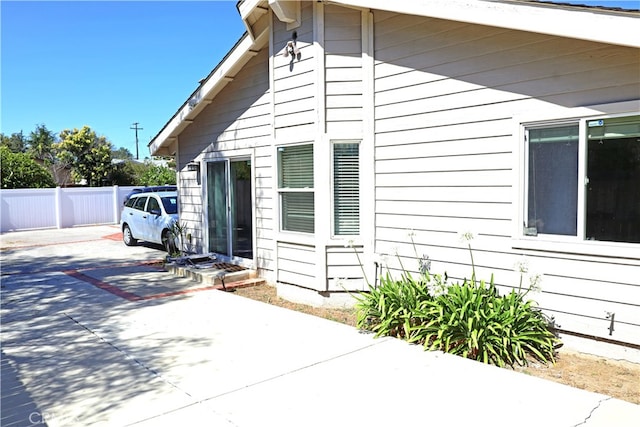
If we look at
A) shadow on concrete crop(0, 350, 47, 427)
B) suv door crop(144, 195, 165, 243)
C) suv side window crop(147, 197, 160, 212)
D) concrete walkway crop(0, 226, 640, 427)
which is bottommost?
shadow on concrete crop(0, 350, 47, 427)

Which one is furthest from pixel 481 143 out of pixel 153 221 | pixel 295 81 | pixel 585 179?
pixel 153 221

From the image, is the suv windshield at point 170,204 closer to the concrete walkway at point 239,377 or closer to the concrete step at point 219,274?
the concrete step at point 219,274

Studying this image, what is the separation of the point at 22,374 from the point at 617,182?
6179mm

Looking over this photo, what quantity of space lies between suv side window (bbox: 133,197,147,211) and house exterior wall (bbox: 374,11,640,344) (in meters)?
9.63

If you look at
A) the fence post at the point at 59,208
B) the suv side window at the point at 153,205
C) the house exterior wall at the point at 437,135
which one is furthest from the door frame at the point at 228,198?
the fence post at the point at 59,208

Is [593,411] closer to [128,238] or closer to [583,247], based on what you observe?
[583,247]

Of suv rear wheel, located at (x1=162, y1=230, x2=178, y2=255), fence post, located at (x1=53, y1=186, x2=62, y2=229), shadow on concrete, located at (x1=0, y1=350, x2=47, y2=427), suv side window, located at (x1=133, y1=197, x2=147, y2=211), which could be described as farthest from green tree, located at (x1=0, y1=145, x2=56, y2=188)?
shadow on concrete, located at (x1=0, y1=350, x2=47, y2=427)

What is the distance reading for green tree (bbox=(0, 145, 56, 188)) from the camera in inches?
907

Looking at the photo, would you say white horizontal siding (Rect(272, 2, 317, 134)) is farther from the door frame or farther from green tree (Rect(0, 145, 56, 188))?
green tree (Rect(0, 145, 56, 188))

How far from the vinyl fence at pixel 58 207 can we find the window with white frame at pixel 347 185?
18.5m

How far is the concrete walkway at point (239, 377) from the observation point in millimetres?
3668

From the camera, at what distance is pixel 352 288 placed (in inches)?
272

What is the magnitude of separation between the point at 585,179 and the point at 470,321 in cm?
183

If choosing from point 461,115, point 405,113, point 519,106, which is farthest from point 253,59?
point 519,106
